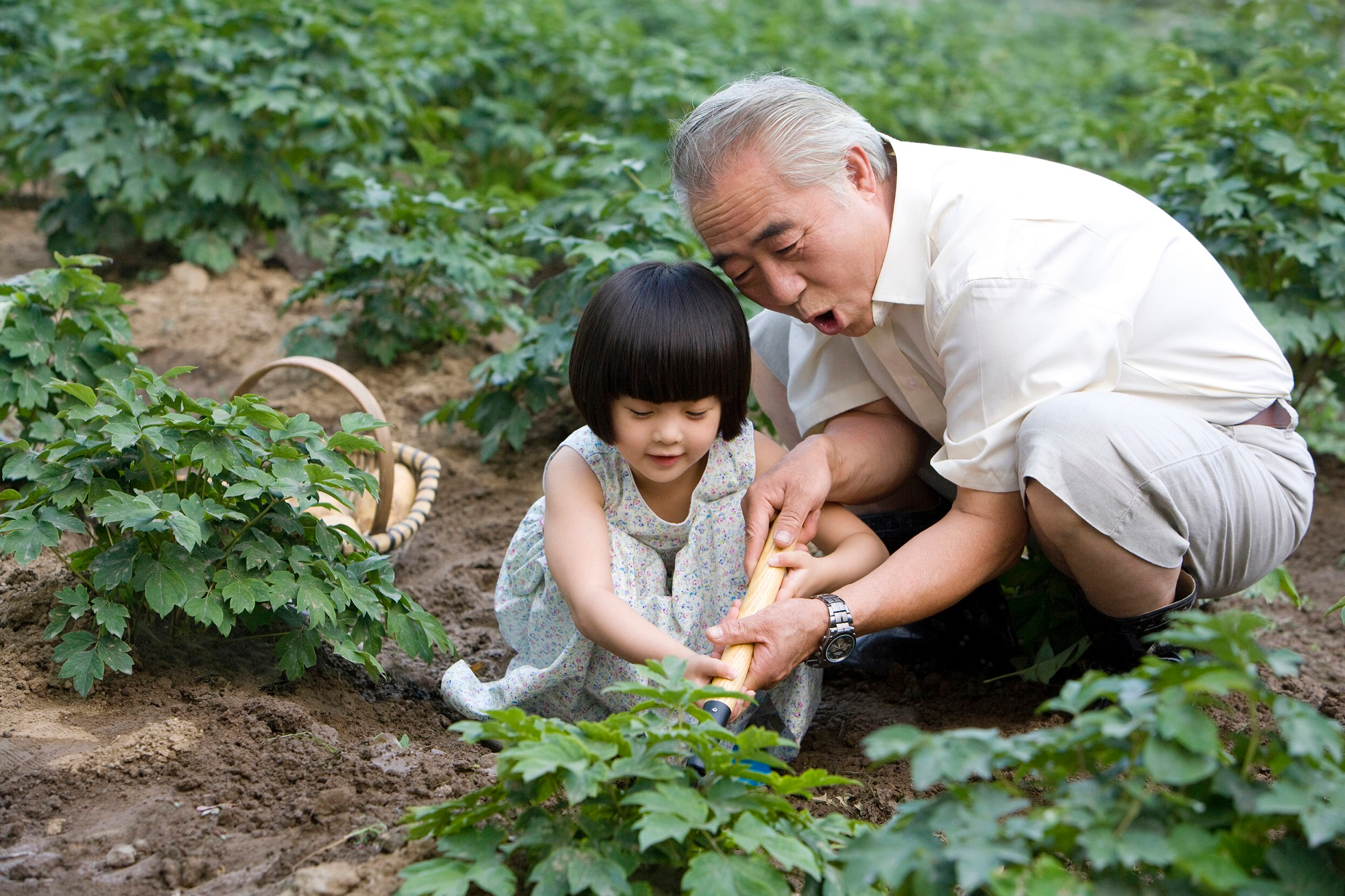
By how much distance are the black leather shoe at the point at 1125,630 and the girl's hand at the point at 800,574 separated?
577 millimetres

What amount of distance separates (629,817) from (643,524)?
36.9 inches

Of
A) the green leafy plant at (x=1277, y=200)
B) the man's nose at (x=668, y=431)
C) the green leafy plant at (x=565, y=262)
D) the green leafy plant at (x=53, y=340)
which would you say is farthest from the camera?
the green leafy plant at (x=1277, y=200)

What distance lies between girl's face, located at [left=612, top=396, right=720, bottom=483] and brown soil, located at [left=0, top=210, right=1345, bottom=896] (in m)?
0.63

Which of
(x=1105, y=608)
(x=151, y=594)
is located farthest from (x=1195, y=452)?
(x=151, y=594)

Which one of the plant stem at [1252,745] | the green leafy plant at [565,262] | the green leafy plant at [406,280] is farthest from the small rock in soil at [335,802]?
the green leafy plant at [406,280]

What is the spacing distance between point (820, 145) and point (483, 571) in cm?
161

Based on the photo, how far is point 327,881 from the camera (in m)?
1.58

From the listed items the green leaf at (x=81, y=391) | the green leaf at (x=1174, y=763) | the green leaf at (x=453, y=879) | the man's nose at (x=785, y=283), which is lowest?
the green leaf at (x=453, y=879)

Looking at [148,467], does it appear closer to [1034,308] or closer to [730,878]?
[730,878]

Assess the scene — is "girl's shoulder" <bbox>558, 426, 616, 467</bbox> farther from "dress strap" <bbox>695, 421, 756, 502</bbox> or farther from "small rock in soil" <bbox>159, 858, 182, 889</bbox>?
"small rock in soil" <bbox>159, 858, 182, 889</bbox>

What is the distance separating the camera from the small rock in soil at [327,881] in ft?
5.14

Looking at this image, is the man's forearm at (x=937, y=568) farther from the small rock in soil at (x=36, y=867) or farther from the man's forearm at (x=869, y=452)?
the small rock in soil at (x=36, y=867)

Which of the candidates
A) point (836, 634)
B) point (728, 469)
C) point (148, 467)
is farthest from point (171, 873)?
point (728, 469)

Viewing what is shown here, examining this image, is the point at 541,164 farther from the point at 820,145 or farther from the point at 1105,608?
the point at 1105,608
